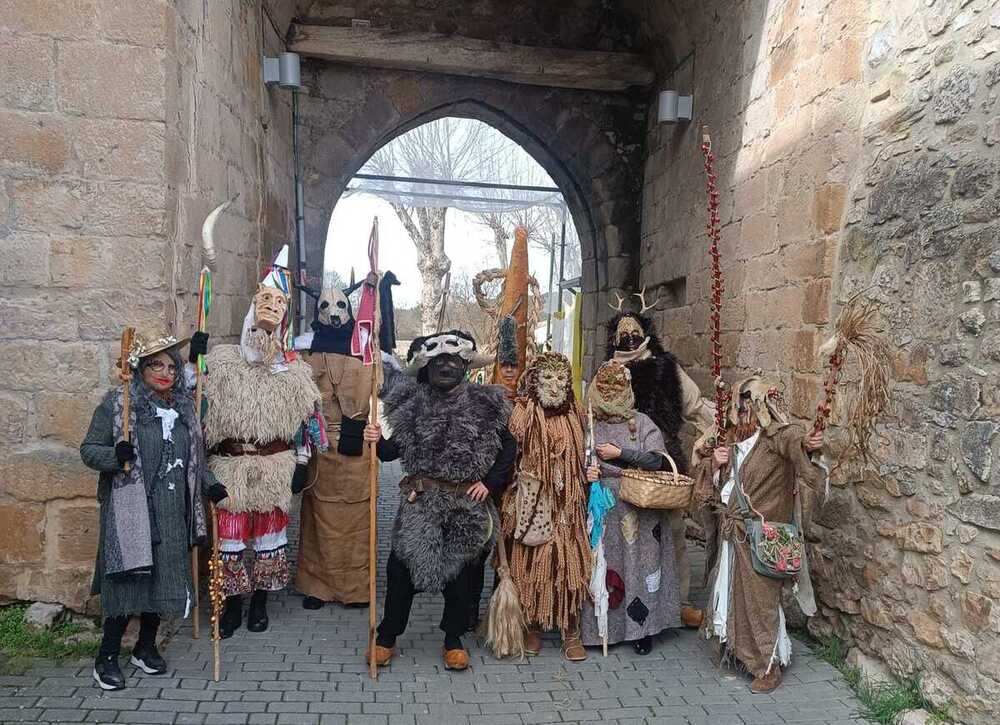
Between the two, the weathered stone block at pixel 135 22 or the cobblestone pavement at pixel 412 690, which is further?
the weathered stone block at pixel 135 22

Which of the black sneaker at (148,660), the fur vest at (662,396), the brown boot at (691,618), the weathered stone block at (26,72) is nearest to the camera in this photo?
the black sneaker at (148,660)

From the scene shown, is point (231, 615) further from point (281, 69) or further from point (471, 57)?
point (471, 57)

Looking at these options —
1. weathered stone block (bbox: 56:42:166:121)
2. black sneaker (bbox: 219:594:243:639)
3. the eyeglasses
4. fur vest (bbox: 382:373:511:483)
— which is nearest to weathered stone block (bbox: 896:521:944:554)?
fur vest (bbox: 382:373:511:483)

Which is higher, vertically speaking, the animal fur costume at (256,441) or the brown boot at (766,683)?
the animal fur costume at (256,441)

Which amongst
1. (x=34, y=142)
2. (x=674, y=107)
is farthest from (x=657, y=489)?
(x=674, y=107)

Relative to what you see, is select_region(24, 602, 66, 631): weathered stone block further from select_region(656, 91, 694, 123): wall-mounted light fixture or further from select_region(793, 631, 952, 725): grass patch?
select_region(656, 91, 694, 123): wall-mounted light fixture

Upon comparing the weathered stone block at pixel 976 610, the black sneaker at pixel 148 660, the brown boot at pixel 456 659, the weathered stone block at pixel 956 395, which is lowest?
the brown boot at pixel 456 659

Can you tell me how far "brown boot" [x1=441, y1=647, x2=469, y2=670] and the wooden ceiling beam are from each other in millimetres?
5800

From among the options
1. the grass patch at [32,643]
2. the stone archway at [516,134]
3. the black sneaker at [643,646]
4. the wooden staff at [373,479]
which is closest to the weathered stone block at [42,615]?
the grass patch at [32,643]

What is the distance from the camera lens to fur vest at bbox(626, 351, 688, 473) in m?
4.95

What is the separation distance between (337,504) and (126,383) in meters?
1.74

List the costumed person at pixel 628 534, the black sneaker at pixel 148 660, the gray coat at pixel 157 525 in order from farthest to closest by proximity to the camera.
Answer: the costumed person at pixel 628 534 < the black sneaker at pixel 148 660 < the gray coat at pixel 157 525

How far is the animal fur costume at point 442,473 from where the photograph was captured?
400 centimetres

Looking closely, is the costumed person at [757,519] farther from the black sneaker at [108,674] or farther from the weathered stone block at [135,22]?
the weathered stone block at [135,22]
